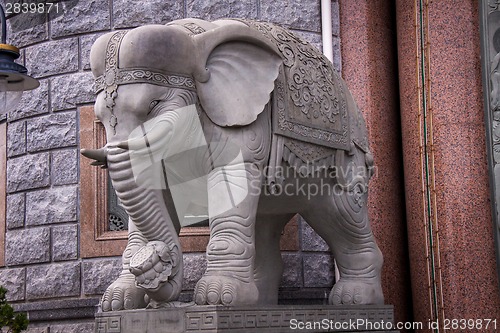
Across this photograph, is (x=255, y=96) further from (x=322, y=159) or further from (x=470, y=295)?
(x=470, y=295)

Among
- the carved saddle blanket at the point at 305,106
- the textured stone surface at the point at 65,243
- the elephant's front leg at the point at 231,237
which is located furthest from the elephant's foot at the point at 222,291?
the textured stone surface at the point at 65,243

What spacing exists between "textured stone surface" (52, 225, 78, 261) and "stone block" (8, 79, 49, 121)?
94cm

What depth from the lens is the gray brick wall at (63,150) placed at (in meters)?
6.52

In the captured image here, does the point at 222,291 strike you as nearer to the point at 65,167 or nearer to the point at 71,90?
the point at 65,167

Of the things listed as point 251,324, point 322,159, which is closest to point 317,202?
point 322,159

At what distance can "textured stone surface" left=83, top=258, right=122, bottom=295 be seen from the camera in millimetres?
6461

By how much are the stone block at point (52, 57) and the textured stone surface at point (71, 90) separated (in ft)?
0.23

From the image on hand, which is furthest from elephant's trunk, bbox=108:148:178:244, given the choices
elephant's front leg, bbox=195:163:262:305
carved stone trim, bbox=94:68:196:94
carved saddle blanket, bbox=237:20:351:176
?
carved saddle blanket, bbox=237:20:351:176

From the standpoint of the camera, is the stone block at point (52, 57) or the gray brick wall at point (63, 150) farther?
the stone block at point (52, 57)

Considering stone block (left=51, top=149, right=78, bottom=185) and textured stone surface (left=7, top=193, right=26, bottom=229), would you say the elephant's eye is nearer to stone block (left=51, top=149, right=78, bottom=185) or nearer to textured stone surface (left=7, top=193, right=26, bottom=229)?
stone block (left=51, top=149, right=78, bottom=185)

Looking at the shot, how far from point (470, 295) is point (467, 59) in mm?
1678

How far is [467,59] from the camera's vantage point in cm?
657

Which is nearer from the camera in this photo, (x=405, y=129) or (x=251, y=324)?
(x=251, y=324)

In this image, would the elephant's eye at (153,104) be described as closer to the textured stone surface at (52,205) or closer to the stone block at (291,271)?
the stone block at (291,271)
